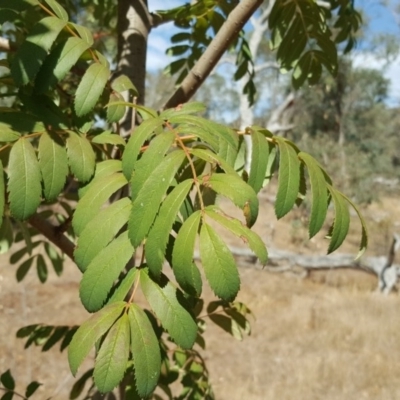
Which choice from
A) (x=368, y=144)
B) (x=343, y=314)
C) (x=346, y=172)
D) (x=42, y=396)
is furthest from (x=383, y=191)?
(x=42, y=396)

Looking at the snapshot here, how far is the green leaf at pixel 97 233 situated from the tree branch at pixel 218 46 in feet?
1.77

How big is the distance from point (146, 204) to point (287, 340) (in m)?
5.55

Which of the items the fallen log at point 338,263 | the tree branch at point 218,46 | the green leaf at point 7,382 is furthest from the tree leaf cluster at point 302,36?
the fallen log at point 338,263

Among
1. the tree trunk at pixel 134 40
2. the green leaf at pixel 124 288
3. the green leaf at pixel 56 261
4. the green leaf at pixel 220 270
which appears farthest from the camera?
the green leaf at pixel 56 261

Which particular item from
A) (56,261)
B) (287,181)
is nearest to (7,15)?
(287,181)

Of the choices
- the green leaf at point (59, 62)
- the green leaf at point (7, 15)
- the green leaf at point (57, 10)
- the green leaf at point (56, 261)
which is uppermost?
the green leaf at point (57, 10)

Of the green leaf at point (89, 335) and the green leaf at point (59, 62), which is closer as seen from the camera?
the green leaf at point (89, 335)

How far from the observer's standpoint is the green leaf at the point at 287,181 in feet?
2.22

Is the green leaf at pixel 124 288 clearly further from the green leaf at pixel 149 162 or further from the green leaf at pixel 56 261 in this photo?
the green leaf at pixel 56 261

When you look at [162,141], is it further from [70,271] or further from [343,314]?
[70,271]

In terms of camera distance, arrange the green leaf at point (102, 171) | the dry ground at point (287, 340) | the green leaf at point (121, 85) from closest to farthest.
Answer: the green leaf at point (102, 171) < the green leaf at point (121, 85) < the dry ground at point (287, 340)

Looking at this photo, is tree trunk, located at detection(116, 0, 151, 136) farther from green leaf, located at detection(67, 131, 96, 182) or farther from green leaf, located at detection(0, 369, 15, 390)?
green leaf, located at detection(0, 369, 15, 390)

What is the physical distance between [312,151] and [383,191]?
2834mm

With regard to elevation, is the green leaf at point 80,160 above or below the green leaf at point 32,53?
below
